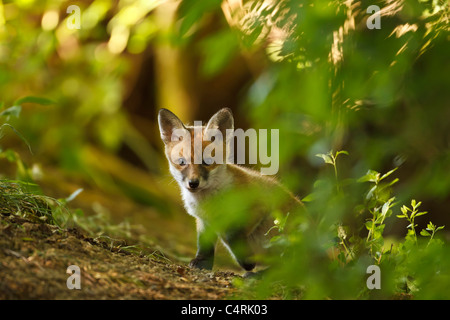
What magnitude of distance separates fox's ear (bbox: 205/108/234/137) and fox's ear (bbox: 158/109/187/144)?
20cm

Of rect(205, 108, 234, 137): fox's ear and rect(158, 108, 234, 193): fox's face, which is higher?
rect(205, 108, 234, 137): fox's ear

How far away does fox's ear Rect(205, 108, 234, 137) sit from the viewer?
3634mm

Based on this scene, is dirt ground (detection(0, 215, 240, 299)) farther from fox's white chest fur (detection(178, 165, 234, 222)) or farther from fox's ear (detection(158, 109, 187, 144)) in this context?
fox's ear (detection(158, 109, 187, 144))

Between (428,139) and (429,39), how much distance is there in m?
0.38

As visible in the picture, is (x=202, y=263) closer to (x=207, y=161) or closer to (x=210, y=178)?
(x=210, y=178)

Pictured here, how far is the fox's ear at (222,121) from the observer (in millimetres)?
3634

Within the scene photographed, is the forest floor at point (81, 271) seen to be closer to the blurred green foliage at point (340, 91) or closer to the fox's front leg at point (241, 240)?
the fox's front leg at point (241, 240)

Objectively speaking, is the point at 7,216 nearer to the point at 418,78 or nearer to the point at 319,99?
the point at 319,99

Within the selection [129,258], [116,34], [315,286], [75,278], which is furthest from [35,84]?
[315,286]

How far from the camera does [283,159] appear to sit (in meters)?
1.63

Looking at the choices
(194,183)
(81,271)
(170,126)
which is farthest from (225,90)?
(81,271)

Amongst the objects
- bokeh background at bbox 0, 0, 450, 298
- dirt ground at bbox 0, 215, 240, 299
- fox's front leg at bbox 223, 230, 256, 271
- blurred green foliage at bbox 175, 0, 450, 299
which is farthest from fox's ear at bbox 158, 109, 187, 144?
blurred green foliage at bbox 175, 0, 450, 299

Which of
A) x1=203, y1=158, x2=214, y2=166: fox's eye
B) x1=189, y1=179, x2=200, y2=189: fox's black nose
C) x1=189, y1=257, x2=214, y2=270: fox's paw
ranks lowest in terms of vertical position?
x1=189, y1=257, x2=214, y2=270: fox's paw

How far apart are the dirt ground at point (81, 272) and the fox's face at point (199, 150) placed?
80 cm
